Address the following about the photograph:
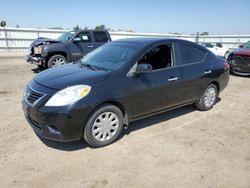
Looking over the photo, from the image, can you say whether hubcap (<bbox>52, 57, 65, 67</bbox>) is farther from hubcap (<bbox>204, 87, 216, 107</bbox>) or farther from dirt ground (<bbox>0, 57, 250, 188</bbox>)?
hubcap (<bbox>204, 87, 216, 107</bbox>)

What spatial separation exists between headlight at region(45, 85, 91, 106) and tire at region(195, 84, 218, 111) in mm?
2999

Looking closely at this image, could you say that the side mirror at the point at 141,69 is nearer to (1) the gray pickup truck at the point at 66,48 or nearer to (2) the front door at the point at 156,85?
(2) the front door at the point at 156,85

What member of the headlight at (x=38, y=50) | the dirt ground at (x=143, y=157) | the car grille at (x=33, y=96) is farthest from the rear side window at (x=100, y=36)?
the car grille at (x=33, y=96)

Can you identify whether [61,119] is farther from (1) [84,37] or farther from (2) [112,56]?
(1) [84,37]

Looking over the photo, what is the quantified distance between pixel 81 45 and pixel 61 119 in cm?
712

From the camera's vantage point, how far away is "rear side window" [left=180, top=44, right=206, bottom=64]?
4664 mm

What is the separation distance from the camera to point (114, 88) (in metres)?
3.54

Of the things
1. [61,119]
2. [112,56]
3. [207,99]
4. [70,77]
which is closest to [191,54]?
[207,99]

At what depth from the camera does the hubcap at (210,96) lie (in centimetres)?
532

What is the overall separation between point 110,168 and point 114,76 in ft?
4.56

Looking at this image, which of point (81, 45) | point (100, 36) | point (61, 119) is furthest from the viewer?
point (100, 36)

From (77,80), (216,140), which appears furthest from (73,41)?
(216,140)

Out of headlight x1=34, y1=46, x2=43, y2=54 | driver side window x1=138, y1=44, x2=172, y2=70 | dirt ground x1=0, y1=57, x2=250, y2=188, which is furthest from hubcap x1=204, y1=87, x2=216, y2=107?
headlight x1=34, y1=46, x2=43, y2=54

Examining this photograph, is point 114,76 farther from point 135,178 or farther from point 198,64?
point 198,64
